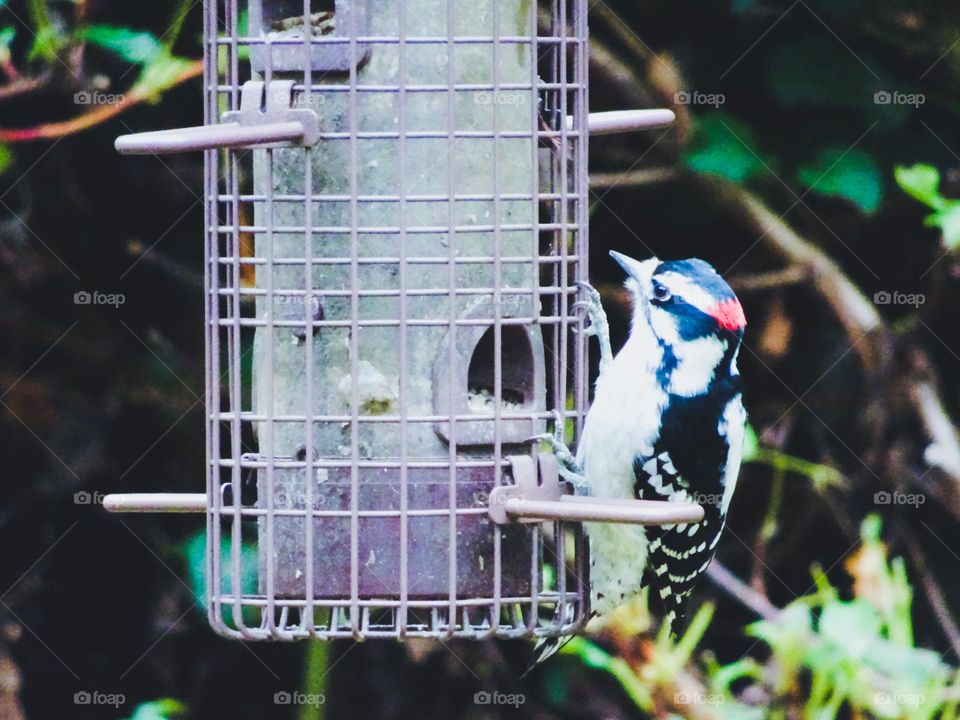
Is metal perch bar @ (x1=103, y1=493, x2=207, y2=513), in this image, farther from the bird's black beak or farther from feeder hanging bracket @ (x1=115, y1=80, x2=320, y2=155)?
the bird's black beak

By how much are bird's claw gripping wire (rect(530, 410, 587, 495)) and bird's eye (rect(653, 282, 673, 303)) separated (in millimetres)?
625

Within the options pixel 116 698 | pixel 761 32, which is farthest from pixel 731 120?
pixel 116 698

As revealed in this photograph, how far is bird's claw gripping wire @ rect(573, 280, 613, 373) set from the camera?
4.21m

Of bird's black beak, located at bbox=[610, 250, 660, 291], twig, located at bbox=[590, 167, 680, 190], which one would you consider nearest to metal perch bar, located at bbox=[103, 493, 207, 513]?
bird's black beak, located at bbox=[610, 250, 660, 291]

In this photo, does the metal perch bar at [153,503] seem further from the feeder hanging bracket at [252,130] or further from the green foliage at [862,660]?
the green foliage at [862,660]

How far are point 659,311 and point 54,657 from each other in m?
3.31

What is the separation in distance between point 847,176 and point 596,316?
1.72 meters

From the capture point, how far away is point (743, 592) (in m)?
5.90

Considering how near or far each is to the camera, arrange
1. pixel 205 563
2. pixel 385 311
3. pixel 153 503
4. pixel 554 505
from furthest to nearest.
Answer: pixel 205 563 < pixel 153 503 < pixel 385 311 < pixel 554 505

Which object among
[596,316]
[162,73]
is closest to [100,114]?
[162,73]

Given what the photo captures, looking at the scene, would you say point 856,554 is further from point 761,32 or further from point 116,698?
point 116,698

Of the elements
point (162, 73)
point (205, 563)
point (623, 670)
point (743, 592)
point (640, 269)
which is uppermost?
point (162, 73)

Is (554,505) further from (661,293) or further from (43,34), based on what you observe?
(43,34)

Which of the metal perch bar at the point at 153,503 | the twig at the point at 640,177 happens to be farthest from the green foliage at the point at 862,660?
the metal perch bar at the point at 153,503
